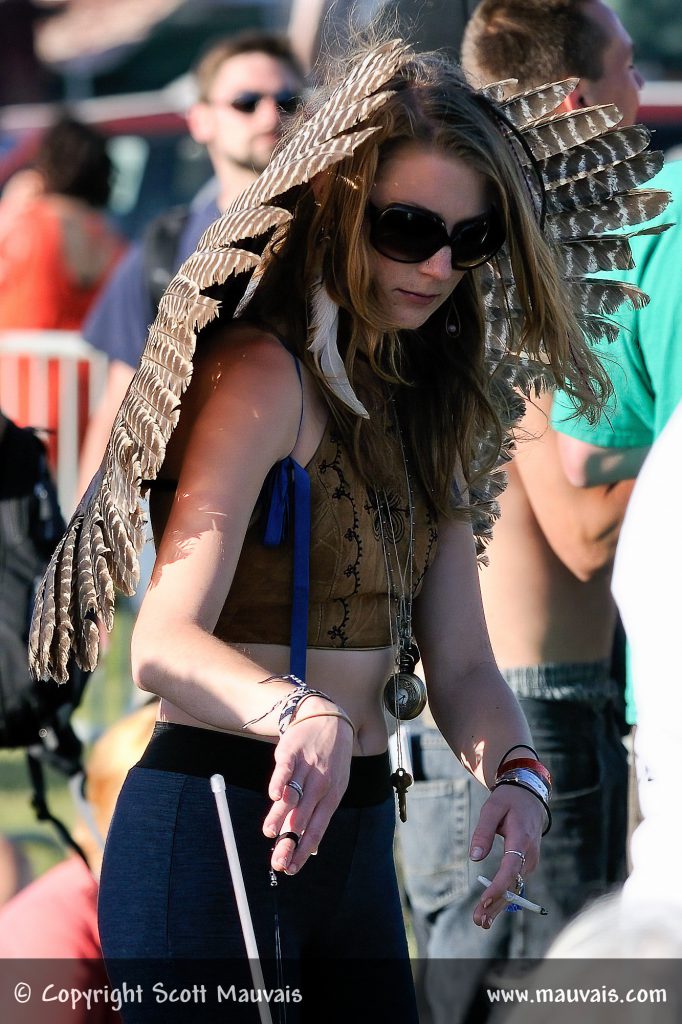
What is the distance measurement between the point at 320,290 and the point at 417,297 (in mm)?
124

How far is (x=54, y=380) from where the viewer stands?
12.8 ft

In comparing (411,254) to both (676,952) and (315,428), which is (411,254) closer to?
(315,428)

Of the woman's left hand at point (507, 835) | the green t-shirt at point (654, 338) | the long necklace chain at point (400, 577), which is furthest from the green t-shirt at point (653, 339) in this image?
the woman's left hand at point (507, 835)

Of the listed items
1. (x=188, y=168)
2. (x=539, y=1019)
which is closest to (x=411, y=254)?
(x=539, y=1019)

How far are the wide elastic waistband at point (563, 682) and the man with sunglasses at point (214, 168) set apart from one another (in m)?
1.27

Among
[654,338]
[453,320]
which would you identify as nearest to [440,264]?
[453,320]

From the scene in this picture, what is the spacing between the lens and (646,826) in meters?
1.59

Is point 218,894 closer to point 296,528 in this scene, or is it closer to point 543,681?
point 296,528

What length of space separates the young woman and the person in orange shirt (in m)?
2.26

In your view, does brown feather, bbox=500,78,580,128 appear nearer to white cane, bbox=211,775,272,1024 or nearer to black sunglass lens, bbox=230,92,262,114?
white cane, bbox=211,775,272,1024

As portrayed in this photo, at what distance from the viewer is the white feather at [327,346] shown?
1.66 metres

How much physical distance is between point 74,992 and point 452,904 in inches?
34.6

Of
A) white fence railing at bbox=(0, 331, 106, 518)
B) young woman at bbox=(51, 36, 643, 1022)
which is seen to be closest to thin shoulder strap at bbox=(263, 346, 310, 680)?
young woman at bbox=(51, 36, 643, 1022)

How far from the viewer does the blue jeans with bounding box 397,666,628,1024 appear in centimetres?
295
